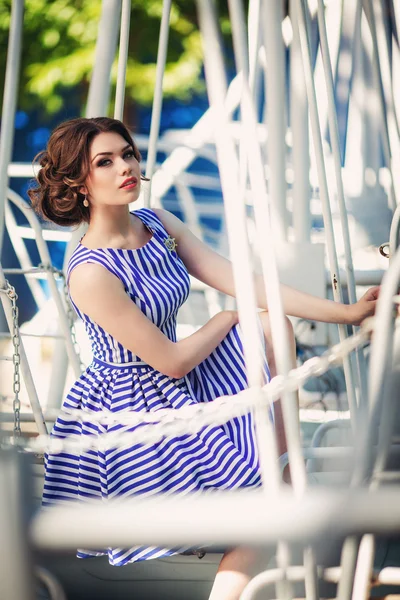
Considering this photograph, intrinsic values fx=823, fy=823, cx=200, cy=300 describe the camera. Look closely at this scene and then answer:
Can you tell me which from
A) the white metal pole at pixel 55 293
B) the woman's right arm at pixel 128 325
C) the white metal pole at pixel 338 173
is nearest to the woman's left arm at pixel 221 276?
the white metal pole at pixel 338 173

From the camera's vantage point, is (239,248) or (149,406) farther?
(149,406)

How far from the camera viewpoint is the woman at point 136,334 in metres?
1.70

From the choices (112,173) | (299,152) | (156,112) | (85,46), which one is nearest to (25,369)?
(112,173)

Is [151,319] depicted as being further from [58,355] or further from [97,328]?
[58,355]

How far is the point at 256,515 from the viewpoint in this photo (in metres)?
0.65

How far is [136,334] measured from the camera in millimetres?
1763

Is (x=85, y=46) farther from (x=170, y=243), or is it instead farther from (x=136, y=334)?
(x=136, y=334)

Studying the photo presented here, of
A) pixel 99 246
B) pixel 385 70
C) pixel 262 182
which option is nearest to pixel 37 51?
pixel 385 70

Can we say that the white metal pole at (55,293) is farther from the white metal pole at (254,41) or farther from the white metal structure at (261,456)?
the white metal pole at (254,41)

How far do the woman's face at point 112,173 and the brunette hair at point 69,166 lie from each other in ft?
0.06

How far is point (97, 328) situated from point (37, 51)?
305 inches

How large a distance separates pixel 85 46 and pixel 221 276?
24.1 feet

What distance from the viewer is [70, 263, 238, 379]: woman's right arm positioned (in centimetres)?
176

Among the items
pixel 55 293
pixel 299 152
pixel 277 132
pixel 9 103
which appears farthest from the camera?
pixel 299 152
